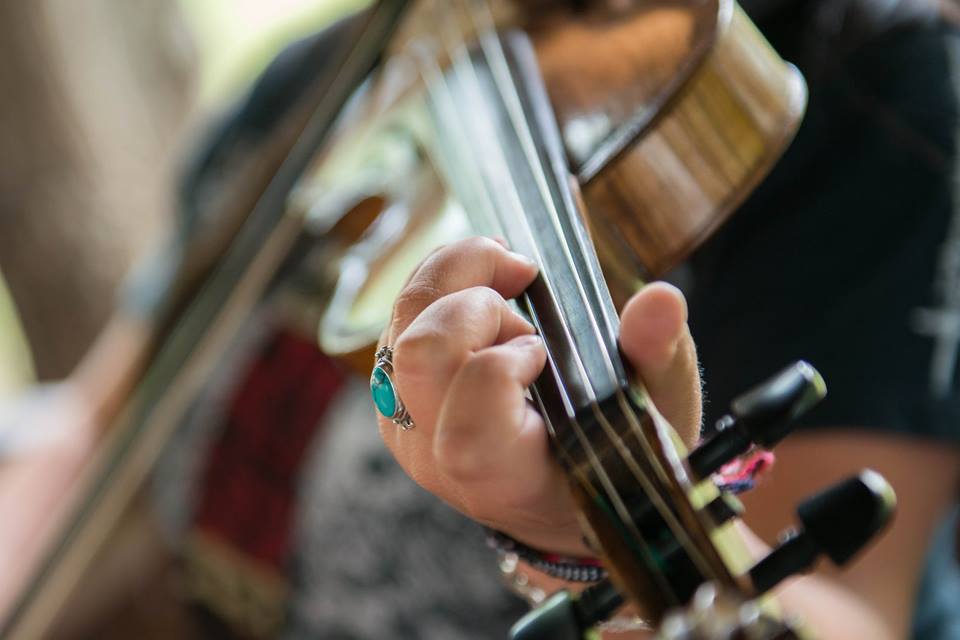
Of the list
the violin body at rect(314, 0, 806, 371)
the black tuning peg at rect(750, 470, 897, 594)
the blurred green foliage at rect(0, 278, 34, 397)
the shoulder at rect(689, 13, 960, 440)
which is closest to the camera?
the black tuning peg at rect(750, 470, 897, 594)

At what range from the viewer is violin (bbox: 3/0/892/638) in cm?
19

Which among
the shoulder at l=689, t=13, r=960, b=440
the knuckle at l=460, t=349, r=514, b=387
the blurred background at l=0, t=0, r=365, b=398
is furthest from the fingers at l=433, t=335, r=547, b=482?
the blurred background at l=0, t=0, r=365, b=398

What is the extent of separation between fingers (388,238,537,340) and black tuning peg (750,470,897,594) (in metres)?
0.09

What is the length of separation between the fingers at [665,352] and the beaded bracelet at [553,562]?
0.04 meters

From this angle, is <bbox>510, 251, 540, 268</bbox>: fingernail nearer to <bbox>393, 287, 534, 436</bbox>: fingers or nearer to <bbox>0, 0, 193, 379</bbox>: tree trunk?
<bbox>393, 287, 534, 436</bbox>: fingers

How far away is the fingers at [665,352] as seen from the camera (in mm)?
196

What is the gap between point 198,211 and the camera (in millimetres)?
813

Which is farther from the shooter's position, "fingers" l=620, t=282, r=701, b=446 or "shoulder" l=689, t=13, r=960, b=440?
"shoulder" l=689, t=13, r=960, b=440

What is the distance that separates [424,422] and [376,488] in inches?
14.7

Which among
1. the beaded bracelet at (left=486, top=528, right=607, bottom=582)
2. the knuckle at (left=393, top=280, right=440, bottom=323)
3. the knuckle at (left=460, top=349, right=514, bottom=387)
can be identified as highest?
the knuckle at (left=393, top=280, right=440, bottom=323)

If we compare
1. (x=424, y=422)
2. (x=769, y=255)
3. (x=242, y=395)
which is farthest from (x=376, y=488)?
(x=424, y=422)

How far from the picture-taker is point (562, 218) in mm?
283

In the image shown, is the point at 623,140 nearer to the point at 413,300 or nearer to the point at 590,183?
the point at 590,183

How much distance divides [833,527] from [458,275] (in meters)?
0.10
